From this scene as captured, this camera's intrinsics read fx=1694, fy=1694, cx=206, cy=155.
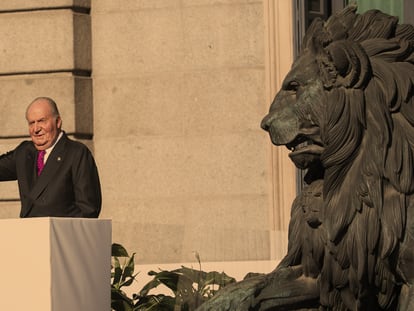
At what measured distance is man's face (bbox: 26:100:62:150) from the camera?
1095cm

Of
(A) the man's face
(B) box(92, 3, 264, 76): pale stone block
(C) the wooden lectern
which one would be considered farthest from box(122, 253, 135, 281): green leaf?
(B) box(92, 3, 264, 76): pale stone block

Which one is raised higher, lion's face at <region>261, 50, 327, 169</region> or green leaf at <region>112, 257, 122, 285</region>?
lion's face at <region>261, 50, 327, 169</region>

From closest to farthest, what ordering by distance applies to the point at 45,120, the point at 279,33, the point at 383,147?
the point at 383,147
the point at 45,120
the point at 279,33

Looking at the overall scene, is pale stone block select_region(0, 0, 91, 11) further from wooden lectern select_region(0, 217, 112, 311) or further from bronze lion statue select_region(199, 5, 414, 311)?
bronze lion statue select_region(199, 5, 414, 311)

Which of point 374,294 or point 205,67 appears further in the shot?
point 205,67

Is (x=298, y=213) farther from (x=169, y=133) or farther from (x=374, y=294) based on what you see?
(x=169, y=133)

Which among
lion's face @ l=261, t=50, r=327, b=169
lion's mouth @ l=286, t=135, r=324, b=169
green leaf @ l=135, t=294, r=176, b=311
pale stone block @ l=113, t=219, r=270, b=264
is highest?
lion's face @ l=261, t=50, r=327, b=169

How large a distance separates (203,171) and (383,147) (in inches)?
382

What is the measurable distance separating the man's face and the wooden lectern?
1.21m

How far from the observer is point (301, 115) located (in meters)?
6.05

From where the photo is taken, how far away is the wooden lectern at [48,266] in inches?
375

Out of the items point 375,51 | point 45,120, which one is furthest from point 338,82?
point 45,120

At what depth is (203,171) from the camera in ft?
51.2

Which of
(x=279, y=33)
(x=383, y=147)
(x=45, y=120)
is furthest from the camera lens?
(x=279, y=33)
